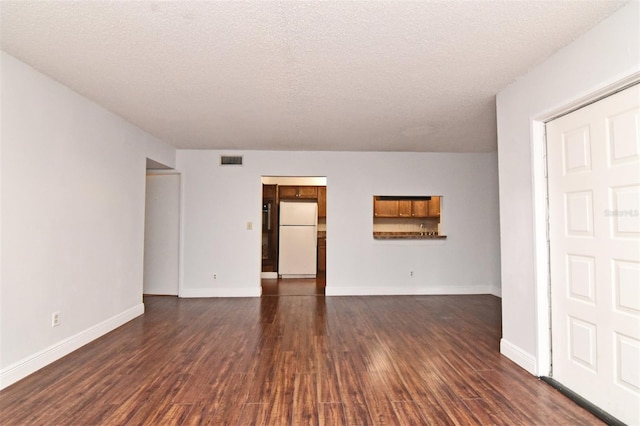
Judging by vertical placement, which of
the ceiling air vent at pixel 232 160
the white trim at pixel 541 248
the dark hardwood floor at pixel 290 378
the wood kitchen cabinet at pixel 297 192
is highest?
the ceiling air vent at pixel 232 160

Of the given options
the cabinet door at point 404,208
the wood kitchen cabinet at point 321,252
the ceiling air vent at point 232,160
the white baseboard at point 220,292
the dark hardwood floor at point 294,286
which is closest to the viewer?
the white baseboard at point 220,292

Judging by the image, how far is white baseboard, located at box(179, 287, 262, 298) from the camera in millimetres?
5562

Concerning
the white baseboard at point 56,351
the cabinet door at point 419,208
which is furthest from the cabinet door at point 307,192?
the white baseboard at point 56,351

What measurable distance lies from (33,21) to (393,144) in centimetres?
438

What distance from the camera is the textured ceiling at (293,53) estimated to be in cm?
197

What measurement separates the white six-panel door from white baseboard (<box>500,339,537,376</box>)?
0.15 m

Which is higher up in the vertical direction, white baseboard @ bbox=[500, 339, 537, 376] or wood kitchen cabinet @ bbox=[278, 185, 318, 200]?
wood kitchen cabinet @ bbox=[278, 185, 318, 200]

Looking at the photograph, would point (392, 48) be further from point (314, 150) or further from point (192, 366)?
point (314, 150)

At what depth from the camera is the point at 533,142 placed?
2.69 metres

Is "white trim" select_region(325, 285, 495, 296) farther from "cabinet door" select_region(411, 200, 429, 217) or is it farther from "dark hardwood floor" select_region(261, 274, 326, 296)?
"cabinet door" select_region(411, 200, 429, 217)

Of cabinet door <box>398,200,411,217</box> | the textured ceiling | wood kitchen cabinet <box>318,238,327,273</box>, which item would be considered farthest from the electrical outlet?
cabinet door <box>398,200,411,217</box>

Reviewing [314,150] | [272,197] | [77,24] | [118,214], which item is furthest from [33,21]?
[272,197]

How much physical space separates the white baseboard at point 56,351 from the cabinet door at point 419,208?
18.7 feet

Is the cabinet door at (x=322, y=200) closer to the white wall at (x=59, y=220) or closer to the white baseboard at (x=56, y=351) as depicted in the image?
the white wall at (x=59, y=220)
